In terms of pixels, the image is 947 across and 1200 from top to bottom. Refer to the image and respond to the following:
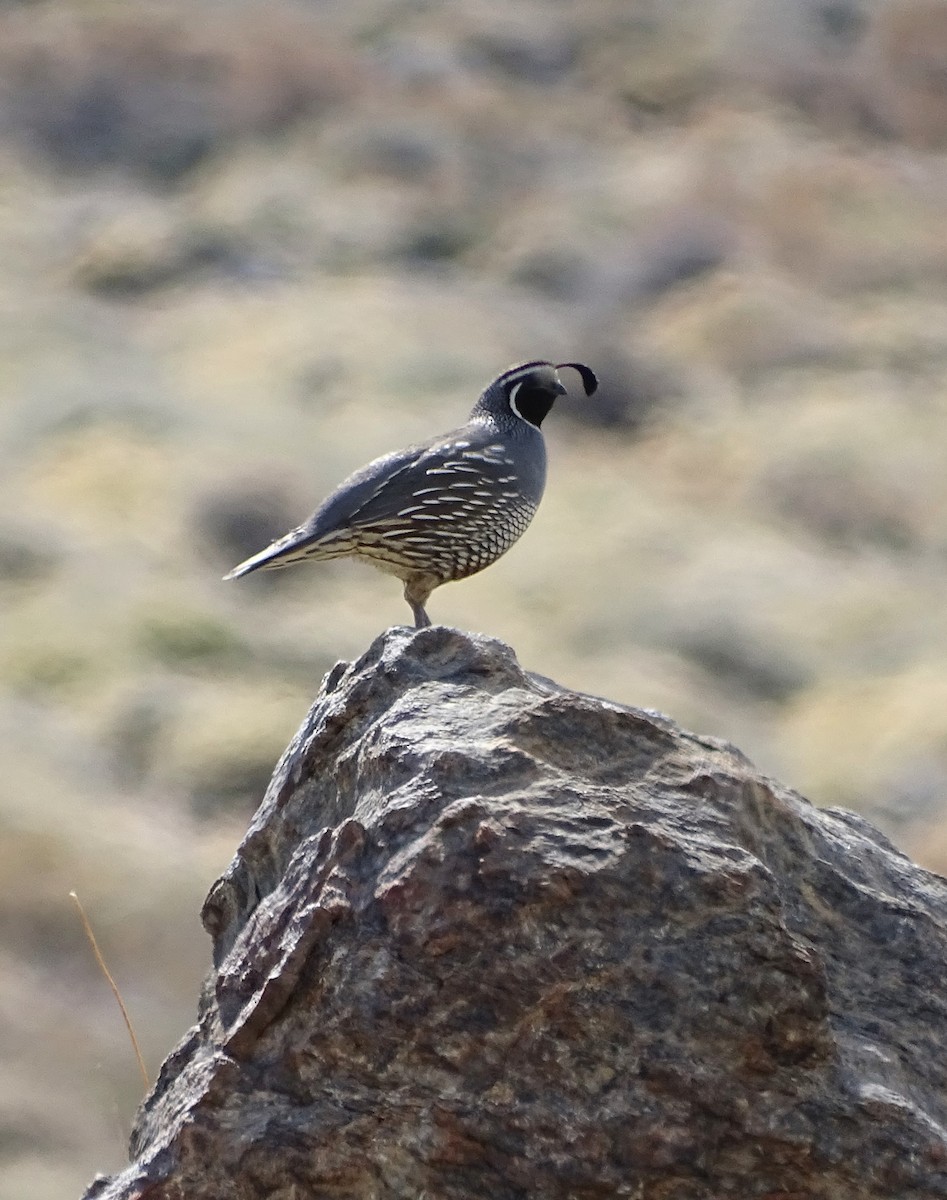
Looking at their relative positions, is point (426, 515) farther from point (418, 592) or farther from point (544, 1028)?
point (544, 1028)

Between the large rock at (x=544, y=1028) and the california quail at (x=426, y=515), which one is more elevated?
the california quail at (x=426, y=515)

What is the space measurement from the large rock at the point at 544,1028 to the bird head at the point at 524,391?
3.94 metres

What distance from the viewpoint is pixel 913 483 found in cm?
1966

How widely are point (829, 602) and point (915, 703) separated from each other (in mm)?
2275

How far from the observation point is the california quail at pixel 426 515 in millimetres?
6355

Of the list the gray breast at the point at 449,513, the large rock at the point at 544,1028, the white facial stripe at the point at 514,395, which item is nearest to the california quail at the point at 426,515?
the gray breast at the point at 449,513

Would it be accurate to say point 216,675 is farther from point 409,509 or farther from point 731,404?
point 409,509

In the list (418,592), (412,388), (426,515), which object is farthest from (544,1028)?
(412,388)

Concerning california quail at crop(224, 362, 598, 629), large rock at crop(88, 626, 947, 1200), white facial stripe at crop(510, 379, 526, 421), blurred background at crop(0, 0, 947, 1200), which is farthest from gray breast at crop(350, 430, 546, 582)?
blurred background at crop(0, 0, 947, 1200)

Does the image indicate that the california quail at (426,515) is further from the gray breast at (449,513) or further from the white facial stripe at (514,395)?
the white facial stripe at (514,395)

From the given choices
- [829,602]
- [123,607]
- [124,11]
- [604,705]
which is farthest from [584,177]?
[604,705]

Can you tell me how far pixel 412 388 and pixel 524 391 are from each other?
13.8 m

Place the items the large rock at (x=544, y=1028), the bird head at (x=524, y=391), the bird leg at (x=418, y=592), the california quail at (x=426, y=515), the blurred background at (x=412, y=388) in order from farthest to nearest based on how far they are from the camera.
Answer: the blurred background at (x=412, y=388) → the bird head at (x=524, y=391) → the bird leg at (x=418, y=592) → the california quail at (x=426, y=515) → the large rock at (x=544, y=1028)

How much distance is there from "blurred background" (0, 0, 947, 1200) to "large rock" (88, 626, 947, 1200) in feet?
21.8
